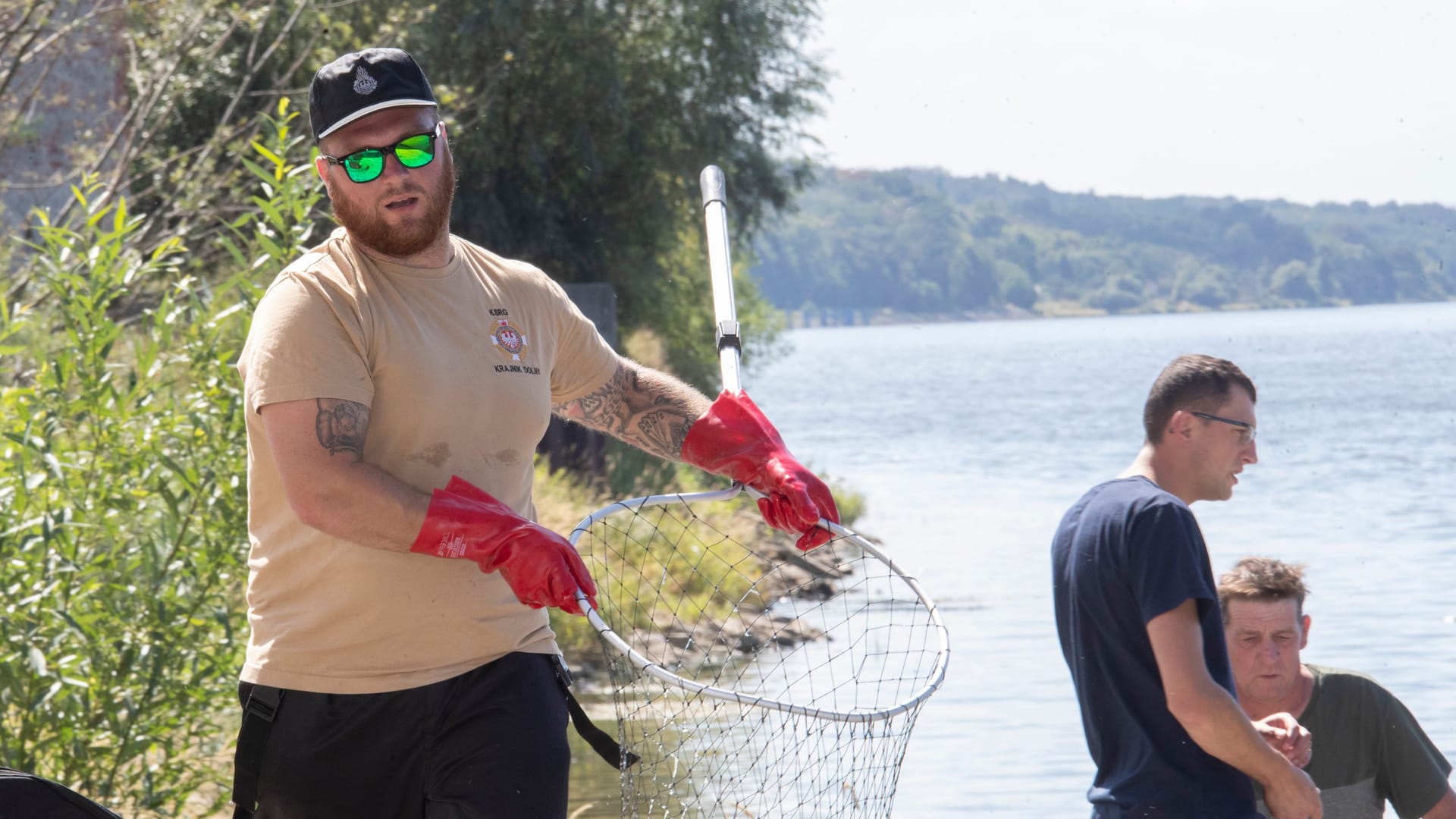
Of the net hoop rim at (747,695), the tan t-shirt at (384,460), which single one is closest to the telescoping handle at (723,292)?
the net hoop rim at (747,695)

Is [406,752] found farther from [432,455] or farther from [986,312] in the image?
[986,312]

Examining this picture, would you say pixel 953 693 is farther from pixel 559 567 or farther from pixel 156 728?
pixel 559 567

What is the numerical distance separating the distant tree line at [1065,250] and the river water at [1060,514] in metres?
6.89

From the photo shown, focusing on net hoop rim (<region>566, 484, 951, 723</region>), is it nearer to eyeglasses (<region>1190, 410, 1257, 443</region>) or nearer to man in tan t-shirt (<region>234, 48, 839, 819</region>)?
man in tan t-shirt (<region>234, 48, 839, 819</region>)

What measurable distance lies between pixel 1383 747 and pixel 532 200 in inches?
556

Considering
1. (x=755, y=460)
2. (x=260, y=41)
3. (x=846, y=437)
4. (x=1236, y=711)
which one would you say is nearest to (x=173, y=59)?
(x=260, y=41)

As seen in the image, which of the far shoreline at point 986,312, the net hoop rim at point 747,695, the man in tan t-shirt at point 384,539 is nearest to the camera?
the net hoop rim at point 747,695

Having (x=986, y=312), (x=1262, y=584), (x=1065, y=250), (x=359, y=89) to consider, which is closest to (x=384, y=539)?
(x=359, y=89)

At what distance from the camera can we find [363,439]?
99.1 inches

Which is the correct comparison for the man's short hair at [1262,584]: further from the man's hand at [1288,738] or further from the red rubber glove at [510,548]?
the red rubber glove at [510,548]

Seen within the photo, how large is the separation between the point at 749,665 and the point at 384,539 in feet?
12.0

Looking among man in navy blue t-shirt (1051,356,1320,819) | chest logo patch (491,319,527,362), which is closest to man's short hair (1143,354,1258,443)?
man in navy blue t-shirt (1051,356,1320,819)

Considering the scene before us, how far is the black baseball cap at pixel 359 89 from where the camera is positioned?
8.65ft

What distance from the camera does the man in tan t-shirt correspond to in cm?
252
